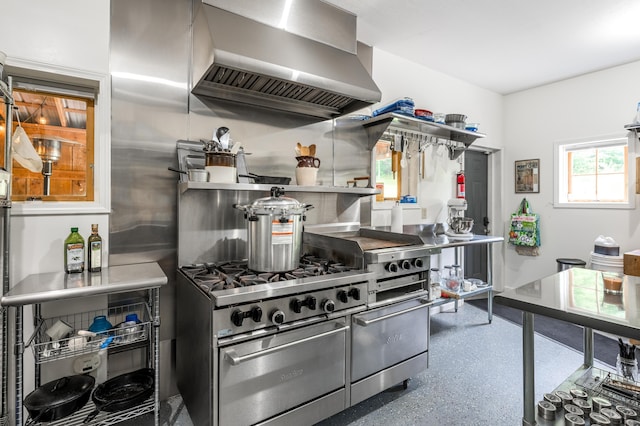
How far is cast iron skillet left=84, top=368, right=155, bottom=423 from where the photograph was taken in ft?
4.97

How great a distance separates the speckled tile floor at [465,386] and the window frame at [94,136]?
131 centimetres

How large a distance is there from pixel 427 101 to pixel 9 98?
3.49 meters

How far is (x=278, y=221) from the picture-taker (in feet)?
5.81

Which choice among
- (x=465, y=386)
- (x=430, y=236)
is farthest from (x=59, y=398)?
(x=430, y=236)

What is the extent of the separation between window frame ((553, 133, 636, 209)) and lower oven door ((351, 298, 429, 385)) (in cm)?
299

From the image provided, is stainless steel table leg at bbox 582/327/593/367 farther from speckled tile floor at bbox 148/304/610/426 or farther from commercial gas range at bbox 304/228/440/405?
commercial gas range at bbox 304/228/440/405

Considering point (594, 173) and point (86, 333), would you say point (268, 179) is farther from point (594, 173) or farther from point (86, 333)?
point (594, 173)

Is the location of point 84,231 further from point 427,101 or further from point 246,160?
point 427,101

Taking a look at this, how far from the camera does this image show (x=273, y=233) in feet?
5.85

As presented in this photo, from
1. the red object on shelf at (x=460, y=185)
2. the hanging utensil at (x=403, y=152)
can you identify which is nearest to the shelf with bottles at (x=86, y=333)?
the hanging utensil at (x=403, y=152)

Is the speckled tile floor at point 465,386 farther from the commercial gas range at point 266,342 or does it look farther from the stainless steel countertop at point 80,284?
the stainless steel countertop at point 80,284

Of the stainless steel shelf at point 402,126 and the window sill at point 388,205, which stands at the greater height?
the stainless steel shelf at point 402,126

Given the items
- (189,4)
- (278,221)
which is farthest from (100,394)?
(189,4)

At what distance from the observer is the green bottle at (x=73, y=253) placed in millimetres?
1602
